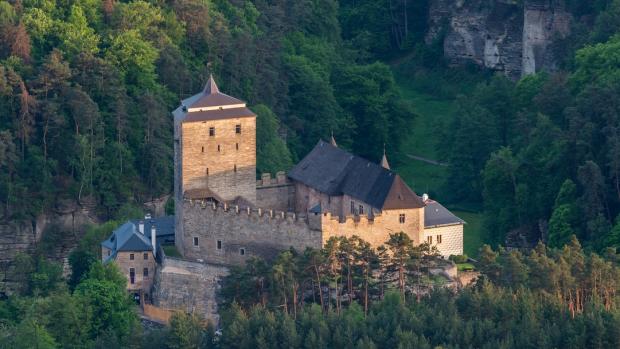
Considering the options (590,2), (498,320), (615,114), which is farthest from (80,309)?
(590,2)

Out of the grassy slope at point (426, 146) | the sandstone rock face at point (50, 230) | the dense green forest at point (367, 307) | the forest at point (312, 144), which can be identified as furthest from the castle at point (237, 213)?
the grassy slope at point (426, 146)

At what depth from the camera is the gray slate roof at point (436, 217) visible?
116m

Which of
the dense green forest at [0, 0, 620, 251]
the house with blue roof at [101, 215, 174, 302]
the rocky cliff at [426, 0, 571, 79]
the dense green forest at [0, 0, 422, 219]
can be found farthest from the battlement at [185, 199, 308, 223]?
the rocky cliff at [426, 0, 571, 79]

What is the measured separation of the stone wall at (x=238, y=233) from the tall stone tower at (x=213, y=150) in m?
0.99

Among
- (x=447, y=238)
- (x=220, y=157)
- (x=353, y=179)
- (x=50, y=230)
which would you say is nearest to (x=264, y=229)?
(x=353, y=179)

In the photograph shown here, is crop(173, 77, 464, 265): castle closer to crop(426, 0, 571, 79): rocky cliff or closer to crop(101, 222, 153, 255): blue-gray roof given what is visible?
crop(101, 222, 153, 255): blue-gray roof

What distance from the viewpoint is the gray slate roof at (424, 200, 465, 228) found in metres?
116

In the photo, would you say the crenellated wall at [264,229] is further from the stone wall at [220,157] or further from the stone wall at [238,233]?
the stone wall at [220,157]

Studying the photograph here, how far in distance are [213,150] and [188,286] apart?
557 centimetres

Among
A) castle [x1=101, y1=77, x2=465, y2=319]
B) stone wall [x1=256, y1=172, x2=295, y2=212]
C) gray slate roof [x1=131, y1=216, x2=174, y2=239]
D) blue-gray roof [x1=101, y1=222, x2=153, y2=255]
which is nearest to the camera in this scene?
castle [x1=101, y1=77, x2=465, y2=319]

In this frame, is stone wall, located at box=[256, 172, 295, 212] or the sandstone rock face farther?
the sandstone rock face

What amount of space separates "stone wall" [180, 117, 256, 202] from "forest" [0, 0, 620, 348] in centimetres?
518

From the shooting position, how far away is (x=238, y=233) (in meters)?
116

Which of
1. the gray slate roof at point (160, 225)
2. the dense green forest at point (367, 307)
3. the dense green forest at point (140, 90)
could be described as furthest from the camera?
the dense green forest at point (140, 90)
